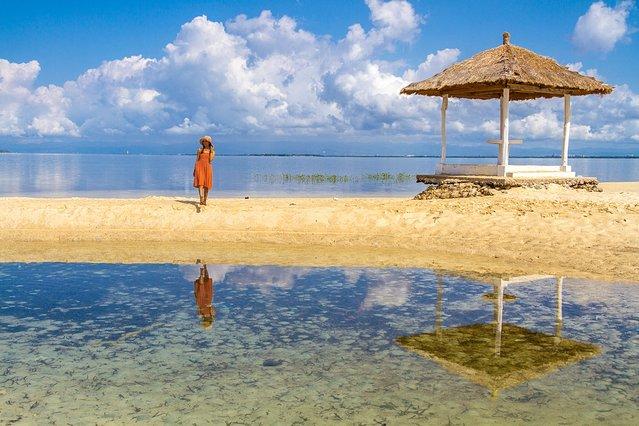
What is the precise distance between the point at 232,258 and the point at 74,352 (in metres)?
5.36

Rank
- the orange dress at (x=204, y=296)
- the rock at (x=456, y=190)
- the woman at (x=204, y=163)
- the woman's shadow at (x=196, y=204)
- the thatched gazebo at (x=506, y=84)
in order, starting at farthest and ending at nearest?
1. the rock at (x=456, y=190)
2. the thatched gazebo at (x=506, y=84)
3. the woman's shadow at (x=196, y=204)
4. the woman at (x=204, y=163)
5. the orange dress at (x=204, y=296)

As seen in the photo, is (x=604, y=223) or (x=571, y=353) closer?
(x=571, y=353)

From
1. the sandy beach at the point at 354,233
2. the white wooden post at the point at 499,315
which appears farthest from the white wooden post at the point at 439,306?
the sandy beach at the point at 354,233

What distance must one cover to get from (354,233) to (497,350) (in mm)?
7519

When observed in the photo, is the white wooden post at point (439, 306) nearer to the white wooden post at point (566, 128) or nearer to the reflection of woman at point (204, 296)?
the reflection of woman at point (204, 296)

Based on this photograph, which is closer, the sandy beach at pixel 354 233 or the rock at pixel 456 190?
the sandy beach at pixel 354 233

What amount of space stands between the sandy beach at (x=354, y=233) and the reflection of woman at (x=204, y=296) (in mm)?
1408

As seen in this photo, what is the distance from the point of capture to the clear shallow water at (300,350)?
4.95 m

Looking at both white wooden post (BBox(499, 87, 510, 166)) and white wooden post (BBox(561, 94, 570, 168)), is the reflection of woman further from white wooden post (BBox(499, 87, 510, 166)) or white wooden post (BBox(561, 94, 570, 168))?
white wooden post (BBox(561, 94, 570, 168))

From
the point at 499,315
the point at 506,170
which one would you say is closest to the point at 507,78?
the point at 506,170

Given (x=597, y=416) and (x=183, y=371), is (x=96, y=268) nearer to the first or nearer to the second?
(x=183, y=371)

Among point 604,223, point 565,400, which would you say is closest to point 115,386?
point 565,400

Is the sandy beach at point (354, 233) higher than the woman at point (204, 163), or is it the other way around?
the woman at point (204, 163)

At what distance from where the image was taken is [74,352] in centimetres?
622
